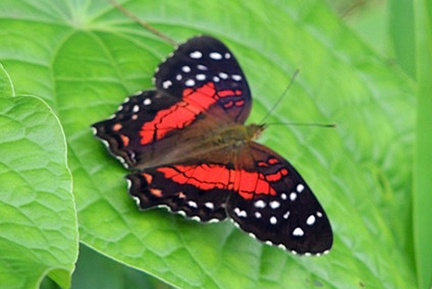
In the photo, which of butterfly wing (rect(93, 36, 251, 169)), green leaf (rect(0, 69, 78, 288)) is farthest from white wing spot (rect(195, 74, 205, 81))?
green leaf (rect(0, 69, 78, 288))

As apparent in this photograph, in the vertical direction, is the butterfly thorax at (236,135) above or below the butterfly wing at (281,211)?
above

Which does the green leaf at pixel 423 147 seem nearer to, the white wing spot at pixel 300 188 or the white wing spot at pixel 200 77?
the white wing spot at pixel 300 188

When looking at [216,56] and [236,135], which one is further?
[216,56]

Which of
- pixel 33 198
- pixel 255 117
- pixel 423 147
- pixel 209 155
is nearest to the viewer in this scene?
pixel 33 198

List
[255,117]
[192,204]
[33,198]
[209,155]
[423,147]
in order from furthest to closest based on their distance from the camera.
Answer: [255,117]
[423,147]
[209,155]
[192,204]
[33,198]

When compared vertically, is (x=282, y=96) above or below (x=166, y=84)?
above

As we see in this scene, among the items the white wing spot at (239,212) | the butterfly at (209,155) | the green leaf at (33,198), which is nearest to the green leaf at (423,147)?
the butterfly at (209,155)

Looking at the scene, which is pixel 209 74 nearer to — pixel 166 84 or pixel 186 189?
pixel 166 84

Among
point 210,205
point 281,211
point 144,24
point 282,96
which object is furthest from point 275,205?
point 144,24
